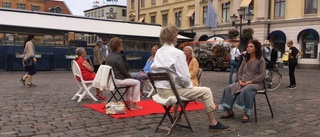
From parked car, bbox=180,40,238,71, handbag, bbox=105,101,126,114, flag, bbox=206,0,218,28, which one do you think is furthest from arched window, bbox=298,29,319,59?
handbag, bbox=105,101,126,114

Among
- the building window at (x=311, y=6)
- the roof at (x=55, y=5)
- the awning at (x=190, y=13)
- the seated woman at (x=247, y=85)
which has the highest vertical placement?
the roof at (x=55, y=5)

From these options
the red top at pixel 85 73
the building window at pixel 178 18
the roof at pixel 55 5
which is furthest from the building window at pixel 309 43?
the roof at pixel 55 5

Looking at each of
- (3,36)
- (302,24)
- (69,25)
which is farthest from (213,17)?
(3,36)

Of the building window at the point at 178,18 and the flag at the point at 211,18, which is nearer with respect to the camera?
the flag at the point at 211,18

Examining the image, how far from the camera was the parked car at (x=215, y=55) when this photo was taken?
22.0 meters

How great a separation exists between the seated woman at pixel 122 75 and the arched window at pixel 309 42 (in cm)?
2624

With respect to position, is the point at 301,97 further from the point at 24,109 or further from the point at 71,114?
the point at 24,109

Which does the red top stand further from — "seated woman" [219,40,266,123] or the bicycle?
the bicycle

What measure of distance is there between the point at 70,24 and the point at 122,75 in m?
14.4

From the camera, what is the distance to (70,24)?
1969 centimetres

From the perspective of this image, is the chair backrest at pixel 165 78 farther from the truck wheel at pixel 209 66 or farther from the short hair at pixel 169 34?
the truck wheel at pixel 209 66

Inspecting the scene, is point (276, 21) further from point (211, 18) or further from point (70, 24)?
point (70, 24)

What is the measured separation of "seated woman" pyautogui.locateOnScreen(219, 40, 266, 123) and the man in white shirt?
94cm

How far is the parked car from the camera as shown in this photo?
72.2 ft
